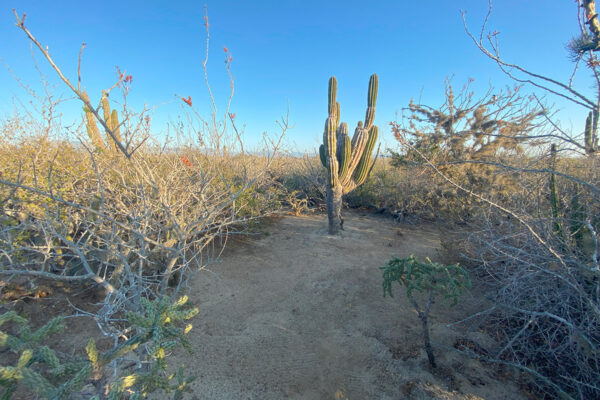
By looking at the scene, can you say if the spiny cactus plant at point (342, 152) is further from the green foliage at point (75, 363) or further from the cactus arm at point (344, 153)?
the green foliage at point (75, 363)

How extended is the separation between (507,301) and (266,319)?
7.85 ft

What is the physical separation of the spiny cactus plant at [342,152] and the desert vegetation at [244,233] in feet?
0.10

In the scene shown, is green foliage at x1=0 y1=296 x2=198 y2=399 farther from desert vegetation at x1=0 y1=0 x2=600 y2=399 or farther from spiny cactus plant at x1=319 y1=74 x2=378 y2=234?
spiny cactus plant at x1=319 y1=74 x2=378 y2=234

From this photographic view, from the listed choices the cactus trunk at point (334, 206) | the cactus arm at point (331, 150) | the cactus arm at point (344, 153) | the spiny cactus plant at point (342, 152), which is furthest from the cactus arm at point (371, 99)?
the cactus trunk at point (334, 206)

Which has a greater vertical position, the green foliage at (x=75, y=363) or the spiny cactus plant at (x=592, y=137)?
the spiny cactus plant at (x=592, y=137)

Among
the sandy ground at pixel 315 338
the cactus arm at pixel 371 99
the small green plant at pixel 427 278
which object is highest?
the cactus arm at pixel 371 99

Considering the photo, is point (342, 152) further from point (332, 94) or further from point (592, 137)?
point (592, 137)

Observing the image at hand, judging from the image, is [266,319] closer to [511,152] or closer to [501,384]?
[501,384]

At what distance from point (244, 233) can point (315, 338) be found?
1892 millimetres

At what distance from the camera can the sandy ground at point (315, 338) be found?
1934 millimetres

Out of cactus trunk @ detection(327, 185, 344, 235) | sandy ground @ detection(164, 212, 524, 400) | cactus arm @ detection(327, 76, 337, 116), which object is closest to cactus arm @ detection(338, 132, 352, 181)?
cactus trunk @ detection(327, 185, 344, 235)

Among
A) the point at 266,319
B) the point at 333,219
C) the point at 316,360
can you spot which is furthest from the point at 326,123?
the point at 316,360

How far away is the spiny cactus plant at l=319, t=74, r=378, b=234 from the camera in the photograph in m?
5.25

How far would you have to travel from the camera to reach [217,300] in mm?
3090
